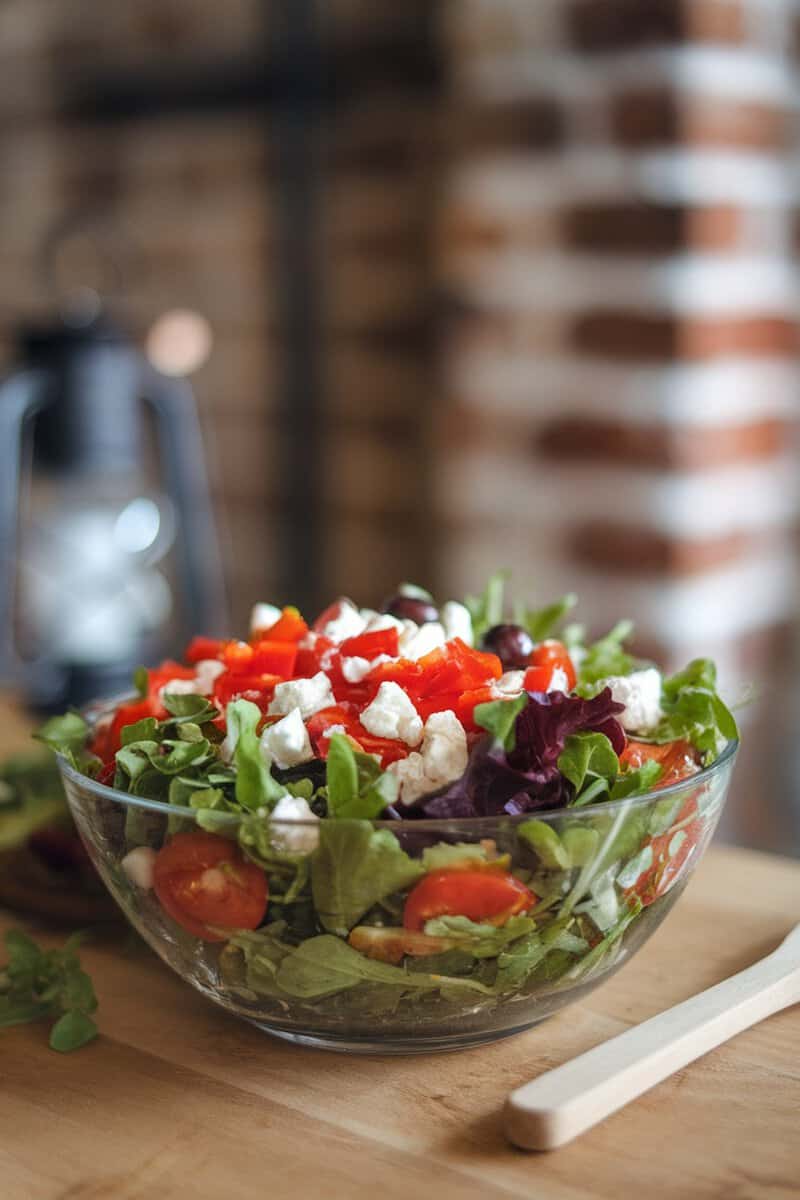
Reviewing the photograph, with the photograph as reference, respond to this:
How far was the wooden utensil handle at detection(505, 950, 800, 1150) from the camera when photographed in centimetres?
62

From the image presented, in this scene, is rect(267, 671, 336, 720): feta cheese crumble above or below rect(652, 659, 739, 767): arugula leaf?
above

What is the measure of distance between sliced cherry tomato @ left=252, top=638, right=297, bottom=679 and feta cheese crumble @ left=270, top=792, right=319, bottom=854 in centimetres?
15

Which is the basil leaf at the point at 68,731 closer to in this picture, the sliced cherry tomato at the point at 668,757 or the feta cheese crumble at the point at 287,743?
the feta cheese crumble at the point at 287,743

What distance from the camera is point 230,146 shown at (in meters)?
2.32

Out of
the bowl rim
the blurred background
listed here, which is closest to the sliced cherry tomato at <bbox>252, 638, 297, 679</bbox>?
the bowl rim

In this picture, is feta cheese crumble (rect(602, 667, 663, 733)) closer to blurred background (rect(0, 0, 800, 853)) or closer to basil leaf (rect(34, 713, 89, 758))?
basil leaf (rect(34, 713, 89, 758))

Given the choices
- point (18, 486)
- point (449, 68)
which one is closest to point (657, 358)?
point (449, 68)

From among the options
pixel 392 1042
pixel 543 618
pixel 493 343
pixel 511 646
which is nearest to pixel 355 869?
pixel 392 1042

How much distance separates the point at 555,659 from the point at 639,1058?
24 cm

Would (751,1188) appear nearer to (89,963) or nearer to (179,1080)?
(179,1080)

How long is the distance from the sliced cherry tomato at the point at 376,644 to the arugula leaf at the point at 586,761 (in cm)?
13

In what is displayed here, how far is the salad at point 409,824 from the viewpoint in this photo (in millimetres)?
620

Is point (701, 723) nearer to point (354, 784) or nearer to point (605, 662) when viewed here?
point (605, 662)

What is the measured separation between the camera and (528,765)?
0.66 meters
